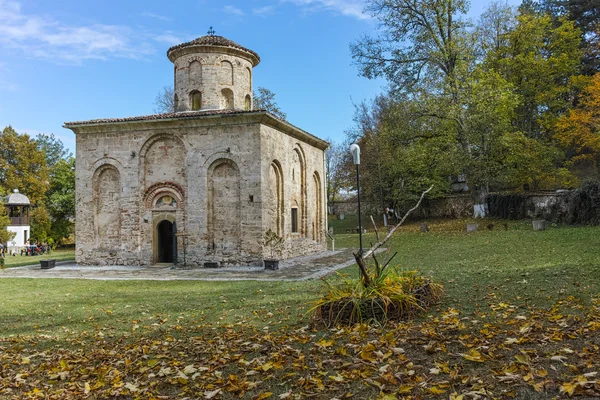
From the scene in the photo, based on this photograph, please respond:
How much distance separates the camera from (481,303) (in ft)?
23.2

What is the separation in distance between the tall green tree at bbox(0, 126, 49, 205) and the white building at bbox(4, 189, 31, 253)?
7.88ft

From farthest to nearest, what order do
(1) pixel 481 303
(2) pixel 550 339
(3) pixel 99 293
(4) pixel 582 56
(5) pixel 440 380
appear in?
(4) pixel 582 56 < (3) pixel 99 293 < (1) pixel 481 303 < (2) pixel 550 339 < (5) pixel 440 380

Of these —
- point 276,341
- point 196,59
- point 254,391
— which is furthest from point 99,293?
point 196,59

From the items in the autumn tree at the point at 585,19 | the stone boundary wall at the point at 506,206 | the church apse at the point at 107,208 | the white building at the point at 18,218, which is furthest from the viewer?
the white building at the point at 18,218

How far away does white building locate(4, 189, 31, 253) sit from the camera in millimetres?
40469

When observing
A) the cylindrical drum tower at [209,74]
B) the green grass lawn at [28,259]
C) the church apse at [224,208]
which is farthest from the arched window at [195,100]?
the green grass lawn at [28,259]

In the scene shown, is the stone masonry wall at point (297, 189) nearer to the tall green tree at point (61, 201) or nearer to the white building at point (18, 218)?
the tall green tree at point (61, 201)

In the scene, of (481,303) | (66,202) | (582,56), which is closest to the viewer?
(481,303)

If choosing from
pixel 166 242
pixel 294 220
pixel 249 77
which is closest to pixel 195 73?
pixel 249 77

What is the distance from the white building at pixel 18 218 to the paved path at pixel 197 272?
25371 millimetres

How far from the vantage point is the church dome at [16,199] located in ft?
132

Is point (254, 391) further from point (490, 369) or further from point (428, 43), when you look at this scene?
point (428, 43)

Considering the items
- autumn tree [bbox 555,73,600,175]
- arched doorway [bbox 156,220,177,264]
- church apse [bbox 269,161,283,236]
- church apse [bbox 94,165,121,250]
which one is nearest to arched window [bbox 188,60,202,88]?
church apse [bbox 94,165,121,250]

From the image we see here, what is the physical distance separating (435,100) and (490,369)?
2624cm
